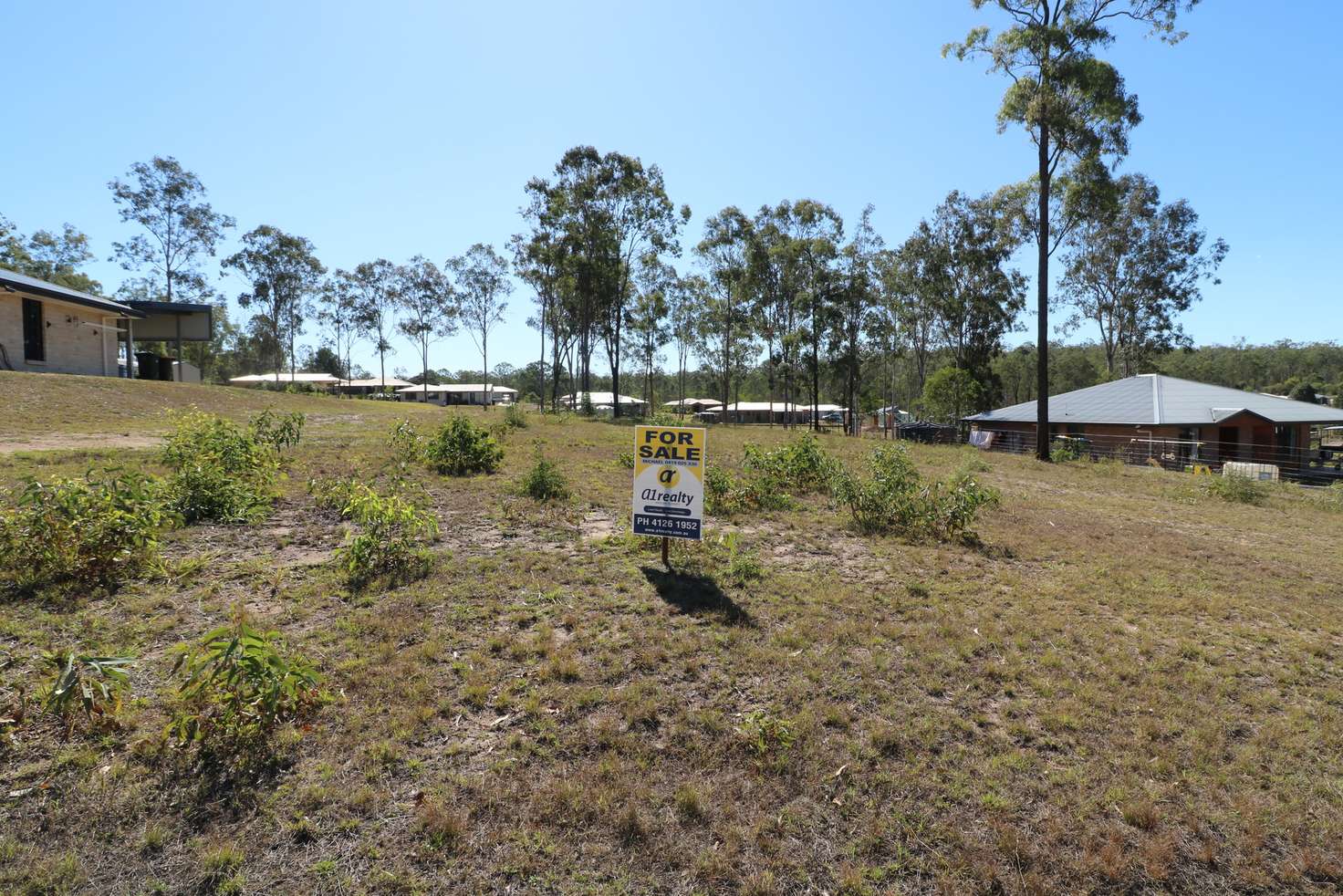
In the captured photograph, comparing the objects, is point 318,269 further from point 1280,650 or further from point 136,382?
point 1280,650

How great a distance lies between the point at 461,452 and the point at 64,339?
21.3 m

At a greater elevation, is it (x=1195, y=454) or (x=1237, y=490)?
(x=1195, y=454)

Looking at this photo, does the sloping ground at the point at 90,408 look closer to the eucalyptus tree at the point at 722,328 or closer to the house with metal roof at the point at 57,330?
the house with metal roof at the point at 57,330

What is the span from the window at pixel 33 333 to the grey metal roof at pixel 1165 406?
4193 cm

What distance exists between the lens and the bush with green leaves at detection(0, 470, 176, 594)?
4980 mm

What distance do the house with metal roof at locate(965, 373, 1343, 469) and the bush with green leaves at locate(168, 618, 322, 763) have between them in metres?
27.4

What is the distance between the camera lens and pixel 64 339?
22047mm

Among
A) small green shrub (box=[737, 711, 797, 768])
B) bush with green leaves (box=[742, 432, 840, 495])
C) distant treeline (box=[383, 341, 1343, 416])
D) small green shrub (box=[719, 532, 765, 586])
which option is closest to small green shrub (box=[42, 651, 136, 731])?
small green shrub (box=[737, 711, 797, 768])

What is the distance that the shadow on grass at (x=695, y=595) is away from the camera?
17.0ft

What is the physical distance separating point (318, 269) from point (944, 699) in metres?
65.5

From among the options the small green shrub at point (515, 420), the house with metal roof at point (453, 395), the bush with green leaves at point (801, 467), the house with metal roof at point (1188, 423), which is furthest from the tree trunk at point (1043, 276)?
the house with metal roof at point (453, 395)

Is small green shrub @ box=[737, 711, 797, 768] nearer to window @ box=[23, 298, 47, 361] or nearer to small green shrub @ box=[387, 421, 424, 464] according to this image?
small green shrub @ box=[387, 421, 424, 464]

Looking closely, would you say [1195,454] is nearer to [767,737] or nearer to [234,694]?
[767,737]

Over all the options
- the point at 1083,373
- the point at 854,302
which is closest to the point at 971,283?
the point at 854,302
